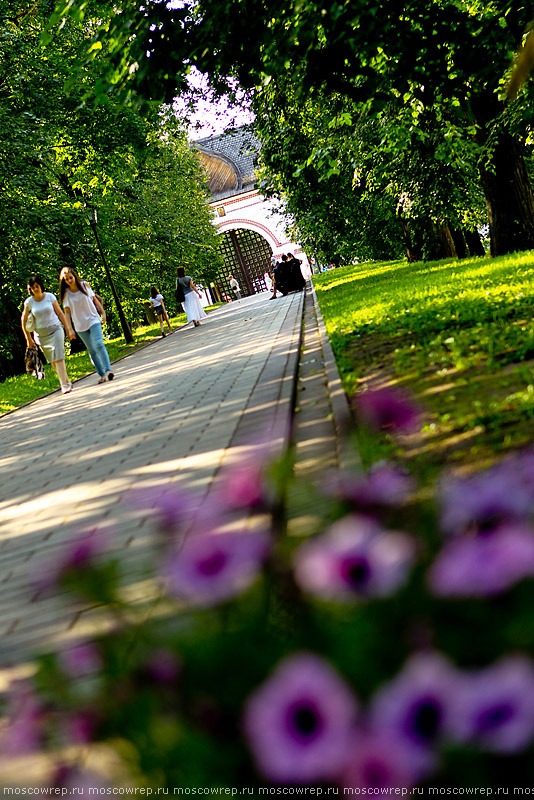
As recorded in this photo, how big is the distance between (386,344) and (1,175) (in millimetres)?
14154

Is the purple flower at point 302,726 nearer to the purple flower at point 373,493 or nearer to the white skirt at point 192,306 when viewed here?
the purple flower at point 373,493

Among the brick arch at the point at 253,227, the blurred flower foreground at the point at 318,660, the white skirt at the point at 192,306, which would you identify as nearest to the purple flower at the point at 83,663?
the blurred flower foreground at the point at 318,660

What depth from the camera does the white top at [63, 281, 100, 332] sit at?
13.6m

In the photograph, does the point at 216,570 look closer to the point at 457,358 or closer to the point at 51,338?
the point at 457,358

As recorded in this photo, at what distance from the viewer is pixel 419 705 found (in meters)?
0.83

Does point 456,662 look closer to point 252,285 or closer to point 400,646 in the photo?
point 400,646

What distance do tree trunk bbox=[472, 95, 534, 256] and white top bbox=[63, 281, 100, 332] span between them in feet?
26.5

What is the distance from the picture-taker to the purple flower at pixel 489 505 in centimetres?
106

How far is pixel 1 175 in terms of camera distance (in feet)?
62.1

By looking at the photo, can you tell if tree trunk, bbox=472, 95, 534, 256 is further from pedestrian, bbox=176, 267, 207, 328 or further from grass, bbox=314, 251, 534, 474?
pedestrian, bbox=176, 267, 207, 328

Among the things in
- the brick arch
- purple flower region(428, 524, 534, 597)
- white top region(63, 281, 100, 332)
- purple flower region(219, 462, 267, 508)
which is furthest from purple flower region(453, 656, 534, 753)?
the brick arch

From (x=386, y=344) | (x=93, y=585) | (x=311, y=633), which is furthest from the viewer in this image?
(x=386, y=344)

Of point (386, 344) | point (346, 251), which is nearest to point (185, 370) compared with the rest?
point (386, 344)

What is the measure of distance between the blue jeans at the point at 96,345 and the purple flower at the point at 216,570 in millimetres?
12801
